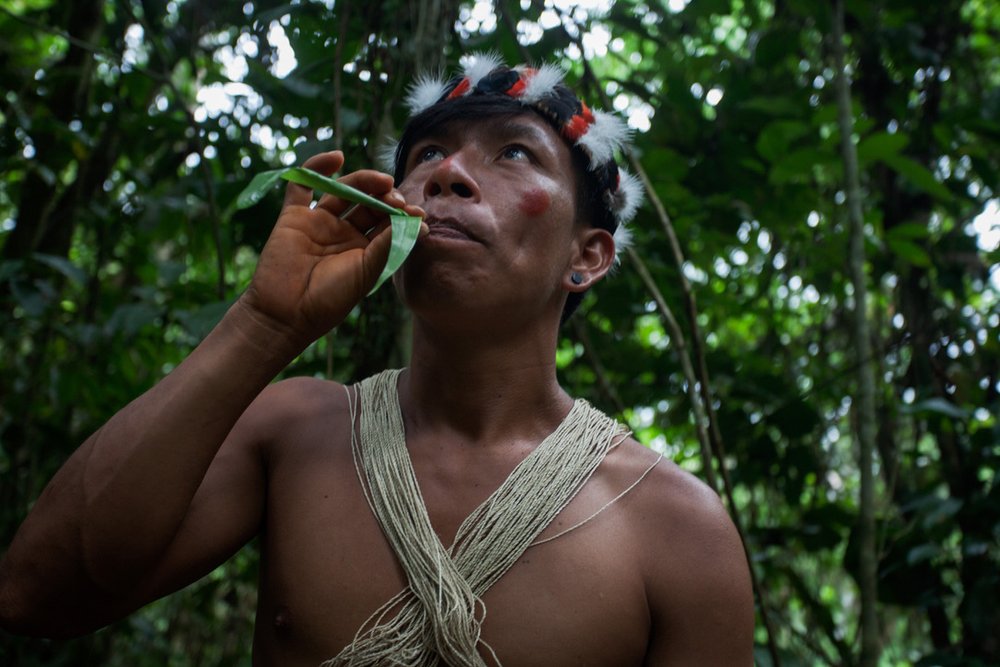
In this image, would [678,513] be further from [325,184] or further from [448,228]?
[325,184]

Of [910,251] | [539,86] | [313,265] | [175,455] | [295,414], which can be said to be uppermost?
[910,251]

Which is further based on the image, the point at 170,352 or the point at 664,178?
the point at 170,352

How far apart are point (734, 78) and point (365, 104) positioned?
1.21 metres

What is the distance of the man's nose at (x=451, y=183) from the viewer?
1.52 m

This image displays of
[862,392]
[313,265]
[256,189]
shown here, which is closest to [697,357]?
[862,392]

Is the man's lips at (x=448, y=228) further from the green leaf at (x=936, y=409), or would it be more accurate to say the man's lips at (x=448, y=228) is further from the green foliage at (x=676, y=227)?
the green leaf at (x=936, y=409)

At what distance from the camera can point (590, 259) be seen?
1788 millimetres

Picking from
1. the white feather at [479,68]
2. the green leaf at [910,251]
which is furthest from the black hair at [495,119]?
the green leaf at [910,251]

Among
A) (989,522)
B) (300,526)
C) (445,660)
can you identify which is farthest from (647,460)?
(989,522)

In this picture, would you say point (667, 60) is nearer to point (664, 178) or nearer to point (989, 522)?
point (664, 178)

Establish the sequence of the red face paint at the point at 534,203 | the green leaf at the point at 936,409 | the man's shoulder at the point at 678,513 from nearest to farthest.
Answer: the man's shoulder at the point at 678,513
the red face paint at the point at 534,203
the green leaf at the point at 936,409

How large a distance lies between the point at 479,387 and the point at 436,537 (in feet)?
1.00

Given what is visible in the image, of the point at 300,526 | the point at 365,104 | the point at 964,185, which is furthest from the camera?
the point at 964,185

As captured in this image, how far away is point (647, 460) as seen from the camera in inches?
62.6
